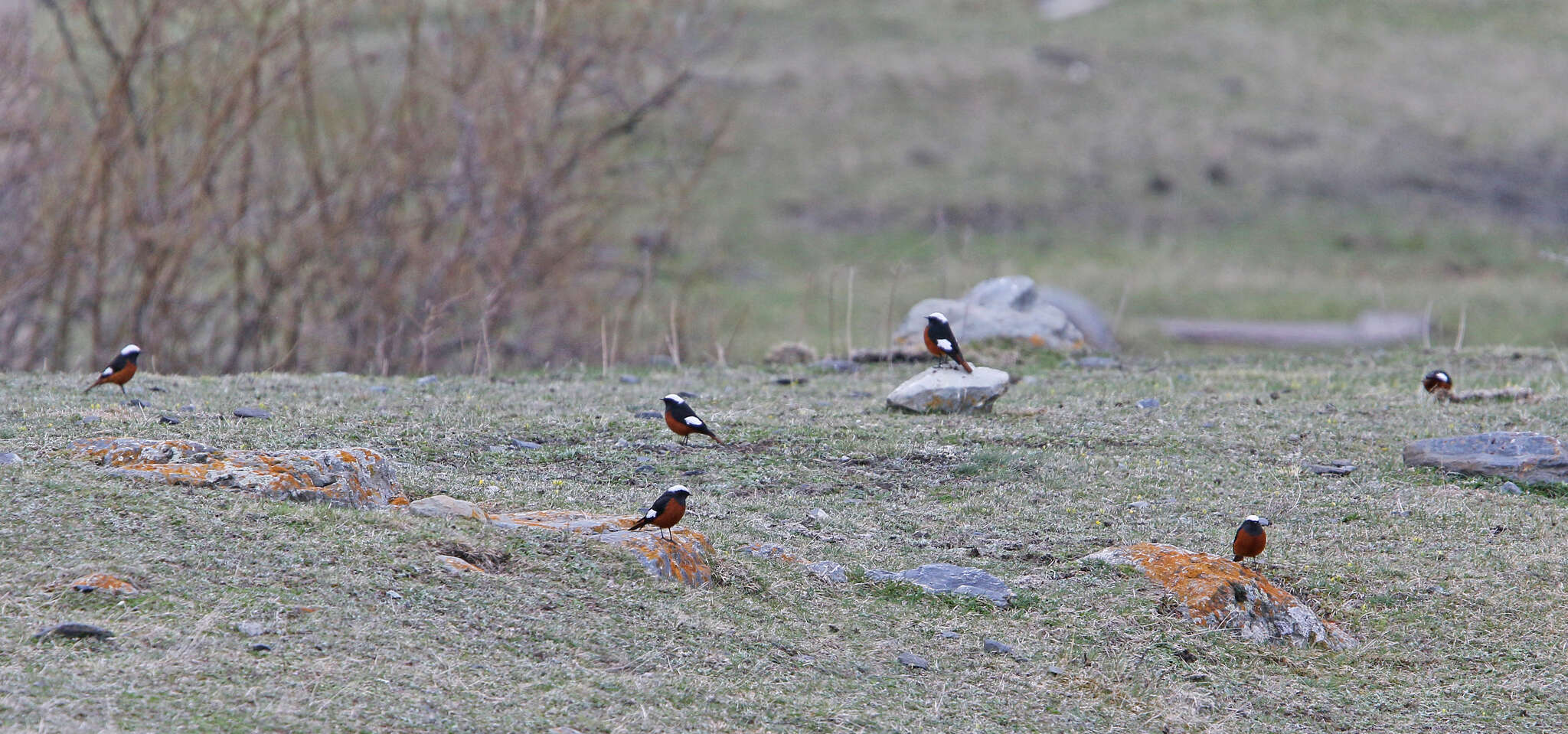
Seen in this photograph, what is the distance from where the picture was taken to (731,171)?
3634 cm

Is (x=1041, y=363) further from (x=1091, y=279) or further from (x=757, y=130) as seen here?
(x=757, y=130)

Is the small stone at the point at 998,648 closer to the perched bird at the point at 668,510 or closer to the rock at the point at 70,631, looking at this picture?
the perched bird at the point at 668,510

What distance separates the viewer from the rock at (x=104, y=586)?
19.2 feet

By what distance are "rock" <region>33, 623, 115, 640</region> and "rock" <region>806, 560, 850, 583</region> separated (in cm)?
336

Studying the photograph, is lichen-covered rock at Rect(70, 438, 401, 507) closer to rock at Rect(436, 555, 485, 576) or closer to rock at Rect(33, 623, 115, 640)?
rock at Rect(436, 555, 485, 576)

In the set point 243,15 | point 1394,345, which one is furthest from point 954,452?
point 243,15

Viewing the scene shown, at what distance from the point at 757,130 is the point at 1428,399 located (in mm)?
27079

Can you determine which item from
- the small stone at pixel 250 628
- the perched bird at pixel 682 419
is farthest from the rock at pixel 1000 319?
the small stone at pixel 250 628

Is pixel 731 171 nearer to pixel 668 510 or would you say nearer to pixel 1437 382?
pixel 1437 382

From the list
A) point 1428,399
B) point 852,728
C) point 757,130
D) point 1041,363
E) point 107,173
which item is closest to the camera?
point 852,728

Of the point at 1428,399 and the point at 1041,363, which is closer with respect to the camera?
the point at 1428,399

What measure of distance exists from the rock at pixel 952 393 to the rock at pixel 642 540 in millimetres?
4278

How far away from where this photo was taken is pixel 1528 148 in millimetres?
39344

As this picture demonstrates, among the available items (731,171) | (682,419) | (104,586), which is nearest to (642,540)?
(104,586)
